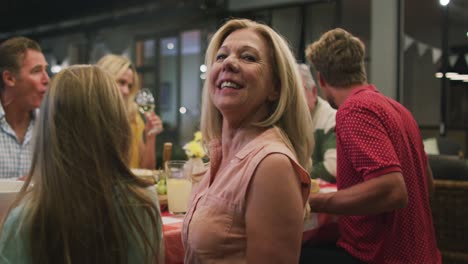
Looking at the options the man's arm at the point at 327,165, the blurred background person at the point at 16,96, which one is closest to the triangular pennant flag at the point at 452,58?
the man's arm at the point at 327,165

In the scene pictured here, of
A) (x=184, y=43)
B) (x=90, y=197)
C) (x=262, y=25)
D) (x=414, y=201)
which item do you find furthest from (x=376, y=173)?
(x=184, y=43)

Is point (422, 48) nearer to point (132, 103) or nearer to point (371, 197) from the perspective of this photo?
point (132, 103)

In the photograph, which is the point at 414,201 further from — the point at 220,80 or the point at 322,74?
the point at 220,80

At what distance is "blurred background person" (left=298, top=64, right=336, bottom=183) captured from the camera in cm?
302

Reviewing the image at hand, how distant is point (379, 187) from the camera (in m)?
1.75

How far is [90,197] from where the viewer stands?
1.15 m

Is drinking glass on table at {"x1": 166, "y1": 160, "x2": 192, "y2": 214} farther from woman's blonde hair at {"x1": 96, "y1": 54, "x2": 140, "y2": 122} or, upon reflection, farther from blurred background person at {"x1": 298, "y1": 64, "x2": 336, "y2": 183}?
woman's blonde hair at {"x1": 96, "y1": 54, "x2": 140, "y2": 122}

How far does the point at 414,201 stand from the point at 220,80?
938 mm

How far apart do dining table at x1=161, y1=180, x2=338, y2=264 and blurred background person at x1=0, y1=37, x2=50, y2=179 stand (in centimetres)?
102

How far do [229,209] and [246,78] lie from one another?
0.37m

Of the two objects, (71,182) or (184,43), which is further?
(184,43)

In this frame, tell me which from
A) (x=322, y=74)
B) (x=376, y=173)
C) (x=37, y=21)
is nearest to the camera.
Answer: (x=376, y=173)

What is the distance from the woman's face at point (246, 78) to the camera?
4.66ft

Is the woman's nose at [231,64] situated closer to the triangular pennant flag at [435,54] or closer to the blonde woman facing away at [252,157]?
the blonde woman facing away at [252,157]
